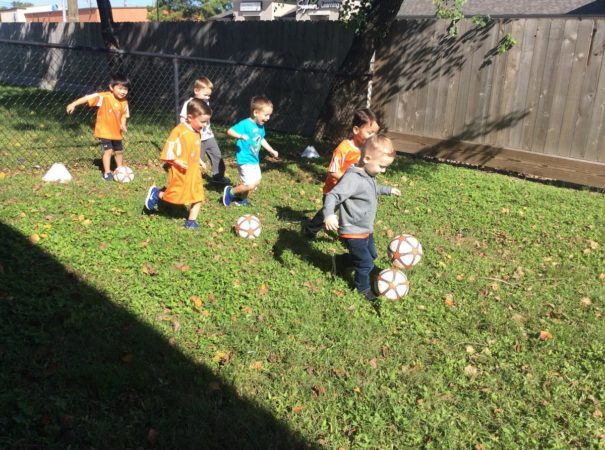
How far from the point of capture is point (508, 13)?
19641mm

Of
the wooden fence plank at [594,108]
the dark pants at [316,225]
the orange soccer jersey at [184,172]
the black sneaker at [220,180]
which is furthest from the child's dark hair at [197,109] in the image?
the wooden fence plank at [594,108]

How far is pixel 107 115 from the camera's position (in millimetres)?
7188

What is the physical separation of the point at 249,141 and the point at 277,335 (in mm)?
3078

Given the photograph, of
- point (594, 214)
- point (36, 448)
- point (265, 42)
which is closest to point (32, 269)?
point (36, 448)

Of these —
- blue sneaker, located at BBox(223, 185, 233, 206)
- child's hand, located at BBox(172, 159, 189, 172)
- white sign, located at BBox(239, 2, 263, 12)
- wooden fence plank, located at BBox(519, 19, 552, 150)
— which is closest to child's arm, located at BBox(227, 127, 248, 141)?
blue sneaker, located at BBox(223, 185, 233, 206)

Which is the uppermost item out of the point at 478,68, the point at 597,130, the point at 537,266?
the point at 478,68

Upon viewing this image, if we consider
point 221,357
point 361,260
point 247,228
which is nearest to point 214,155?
point 247,228

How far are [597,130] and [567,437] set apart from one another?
256 inches

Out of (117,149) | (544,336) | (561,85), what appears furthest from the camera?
(561,85)

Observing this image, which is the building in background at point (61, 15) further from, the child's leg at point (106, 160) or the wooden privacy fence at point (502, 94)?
the child's leg at point (106, 160)

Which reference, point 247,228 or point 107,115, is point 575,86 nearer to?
point 247,228

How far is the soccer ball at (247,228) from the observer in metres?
5.69

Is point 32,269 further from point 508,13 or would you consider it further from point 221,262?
point 508,13

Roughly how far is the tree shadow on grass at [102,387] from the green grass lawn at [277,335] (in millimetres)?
13
